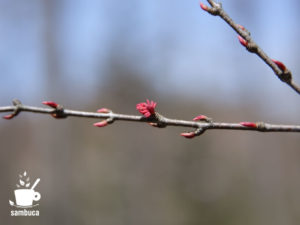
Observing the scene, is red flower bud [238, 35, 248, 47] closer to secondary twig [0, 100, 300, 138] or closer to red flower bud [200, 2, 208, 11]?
red flower bud [200, 2, 208, 11]

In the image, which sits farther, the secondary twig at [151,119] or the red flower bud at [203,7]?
the red flower bud at [203,7]

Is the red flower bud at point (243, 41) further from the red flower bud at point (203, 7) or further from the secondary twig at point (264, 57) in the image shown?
the red flower bud at point (203, 7)

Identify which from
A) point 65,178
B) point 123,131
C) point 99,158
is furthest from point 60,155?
point 123,131

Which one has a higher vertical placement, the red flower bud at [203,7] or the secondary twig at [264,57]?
the red flower bud at [203,7]

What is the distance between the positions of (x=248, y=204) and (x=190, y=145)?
66.8 inches

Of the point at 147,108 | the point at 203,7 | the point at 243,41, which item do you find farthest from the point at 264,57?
the point at 147,108

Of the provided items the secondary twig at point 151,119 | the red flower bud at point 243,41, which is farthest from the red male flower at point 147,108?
the red flower bud at point 243,41

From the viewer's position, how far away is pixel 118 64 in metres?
10.3

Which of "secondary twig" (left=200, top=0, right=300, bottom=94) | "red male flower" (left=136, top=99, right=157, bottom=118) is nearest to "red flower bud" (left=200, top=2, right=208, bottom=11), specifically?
"secondary twig" (left=200, top=0, right=300, bottom=94)

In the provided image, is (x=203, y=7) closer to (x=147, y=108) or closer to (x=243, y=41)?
(x=243, y=41)

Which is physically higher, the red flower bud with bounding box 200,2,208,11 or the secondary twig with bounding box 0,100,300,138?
the red flower bud with bounding box 200,2,208,11

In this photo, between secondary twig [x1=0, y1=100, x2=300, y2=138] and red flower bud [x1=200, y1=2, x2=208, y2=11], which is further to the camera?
red flower bud [x1=200, y1=2, x2=208, y2=11]

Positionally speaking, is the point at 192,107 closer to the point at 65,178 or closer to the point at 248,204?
the point at 248,204

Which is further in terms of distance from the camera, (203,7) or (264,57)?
(203,7)
